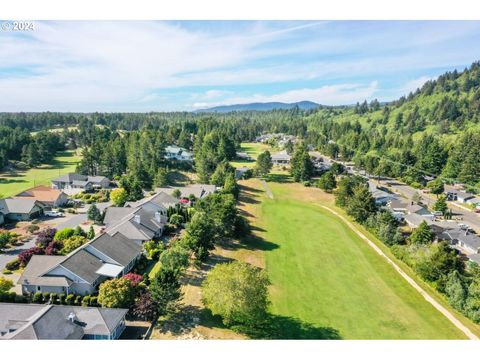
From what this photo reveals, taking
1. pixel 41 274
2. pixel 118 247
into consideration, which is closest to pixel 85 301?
pixel 41 274

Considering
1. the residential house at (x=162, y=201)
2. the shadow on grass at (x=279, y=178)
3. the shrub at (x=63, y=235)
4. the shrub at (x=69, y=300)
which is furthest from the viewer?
the shadow on grass at (x=279, y=178)

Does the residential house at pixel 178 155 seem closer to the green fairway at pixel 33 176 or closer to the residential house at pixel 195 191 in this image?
the green fairway at pixel 33 176

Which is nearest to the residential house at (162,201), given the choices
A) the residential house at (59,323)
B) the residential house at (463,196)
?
the residential house at (59,323)

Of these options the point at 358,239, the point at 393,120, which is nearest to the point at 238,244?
the point at 358,239

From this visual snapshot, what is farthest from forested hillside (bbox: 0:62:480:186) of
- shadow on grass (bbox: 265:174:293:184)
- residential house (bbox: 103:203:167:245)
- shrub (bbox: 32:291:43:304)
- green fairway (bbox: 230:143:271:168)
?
shrub (bbox: 32:291:43:304)

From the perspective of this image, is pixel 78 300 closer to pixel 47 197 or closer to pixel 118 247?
pixel 118 247

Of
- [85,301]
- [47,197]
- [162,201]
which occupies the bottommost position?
[85,301]
